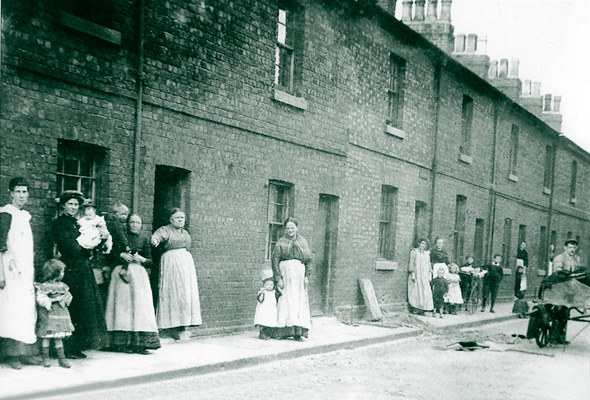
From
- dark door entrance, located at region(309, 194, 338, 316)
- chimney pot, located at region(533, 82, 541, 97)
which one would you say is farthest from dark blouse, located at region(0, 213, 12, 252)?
chimney pot, located at region(533, 82, 541, 97)

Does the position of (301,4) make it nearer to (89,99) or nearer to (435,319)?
(89,99)

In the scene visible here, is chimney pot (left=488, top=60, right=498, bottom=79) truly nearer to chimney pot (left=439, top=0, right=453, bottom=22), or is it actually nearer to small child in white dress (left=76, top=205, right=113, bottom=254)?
chimney pot (left=439, top=0, right=453, bottom=22)

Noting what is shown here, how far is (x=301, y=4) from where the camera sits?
13359 mm

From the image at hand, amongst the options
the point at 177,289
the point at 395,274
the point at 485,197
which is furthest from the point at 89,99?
the point at 485,197

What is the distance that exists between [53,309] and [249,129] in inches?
205

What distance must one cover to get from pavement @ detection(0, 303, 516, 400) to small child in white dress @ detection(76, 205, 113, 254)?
4.50ft

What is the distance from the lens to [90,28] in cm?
895

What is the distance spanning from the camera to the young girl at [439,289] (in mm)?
17625

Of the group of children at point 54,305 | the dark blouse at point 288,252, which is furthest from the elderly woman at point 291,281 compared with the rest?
the group of children at point 54,305

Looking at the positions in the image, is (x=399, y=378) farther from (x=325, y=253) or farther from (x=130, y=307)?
(x=325, y=253)

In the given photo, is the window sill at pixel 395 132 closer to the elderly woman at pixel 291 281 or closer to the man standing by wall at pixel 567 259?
the man standing by wall at pixel 567 259

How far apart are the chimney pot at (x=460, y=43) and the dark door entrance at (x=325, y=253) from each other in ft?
43.3

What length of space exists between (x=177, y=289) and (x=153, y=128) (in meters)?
2.36

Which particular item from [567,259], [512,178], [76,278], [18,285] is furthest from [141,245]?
[512,178]
